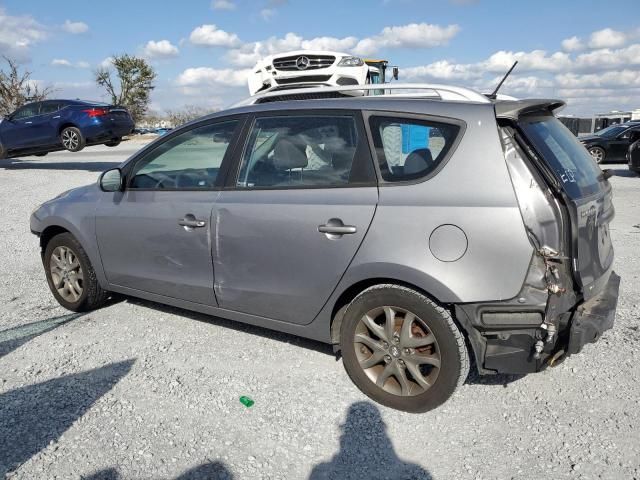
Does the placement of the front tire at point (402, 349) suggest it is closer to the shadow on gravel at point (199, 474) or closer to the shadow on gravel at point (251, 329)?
the shadow on gravel at point (251, 329)

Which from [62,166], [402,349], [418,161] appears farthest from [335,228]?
[62,166]

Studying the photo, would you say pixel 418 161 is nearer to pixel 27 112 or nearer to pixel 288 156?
pixel 288 156

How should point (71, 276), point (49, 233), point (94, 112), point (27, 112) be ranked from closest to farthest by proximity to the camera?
point (71, 276), point (49, 233), point (94, 112), point (27, 112)

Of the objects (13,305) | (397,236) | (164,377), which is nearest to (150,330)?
(164,377)

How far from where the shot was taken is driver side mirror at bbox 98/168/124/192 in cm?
442

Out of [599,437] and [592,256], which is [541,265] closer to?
[592,256]

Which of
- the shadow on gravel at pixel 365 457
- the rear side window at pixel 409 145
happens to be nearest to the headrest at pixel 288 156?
the rear side window at pixel 409 145

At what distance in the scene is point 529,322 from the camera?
2879 mm

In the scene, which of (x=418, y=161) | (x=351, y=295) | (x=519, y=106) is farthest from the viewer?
(x=351, y=295)

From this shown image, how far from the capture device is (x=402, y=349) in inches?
126

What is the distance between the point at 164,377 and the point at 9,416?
913mm

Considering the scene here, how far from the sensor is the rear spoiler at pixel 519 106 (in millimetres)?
3010

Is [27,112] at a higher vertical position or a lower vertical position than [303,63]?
lower

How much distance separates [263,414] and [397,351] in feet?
2.85
